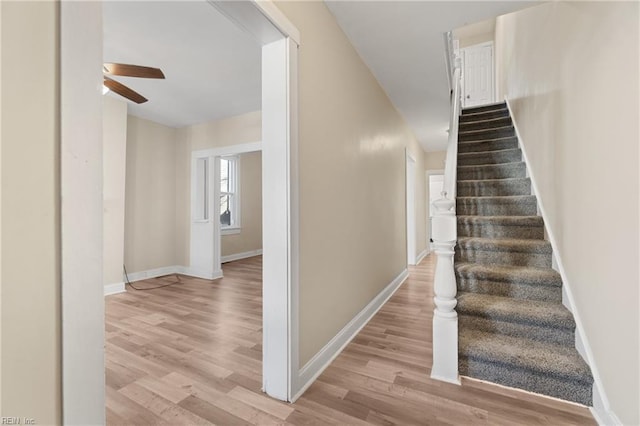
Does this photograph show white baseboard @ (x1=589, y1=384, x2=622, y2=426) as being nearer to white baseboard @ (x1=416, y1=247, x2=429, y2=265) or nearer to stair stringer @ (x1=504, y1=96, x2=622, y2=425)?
stair stringer @ (x1=504, y1=96, x2=622, y2=425)

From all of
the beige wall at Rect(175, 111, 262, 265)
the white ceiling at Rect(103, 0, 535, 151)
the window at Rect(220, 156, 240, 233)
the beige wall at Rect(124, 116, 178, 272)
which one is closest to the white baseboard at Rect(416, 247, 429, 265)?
the white ceiling at Rect(103, 0, 535, 151)

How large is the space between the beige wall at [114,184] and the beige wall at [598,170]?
4.60 m

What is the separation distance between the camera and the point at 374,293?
2.88 meters

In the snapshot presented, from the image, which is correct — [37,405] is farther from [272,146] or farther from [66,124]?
[272,146]

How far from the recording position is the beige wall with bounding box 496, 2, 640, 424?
45.3 inches

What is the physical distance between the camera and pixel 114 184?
12.1ft

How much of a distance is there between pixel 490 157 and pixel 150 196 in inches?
193

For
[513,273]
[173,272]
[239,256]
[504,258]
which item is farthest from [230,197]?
[513,273]

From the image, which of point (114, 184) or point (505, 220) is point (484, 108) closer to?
point (505, 220)

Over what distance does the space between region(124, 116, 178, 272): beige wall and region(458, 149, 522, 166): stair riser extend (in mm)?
4512

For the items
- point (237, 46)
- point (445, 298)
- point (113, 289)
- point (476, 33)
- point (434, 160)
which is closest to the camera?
point (445, 298)

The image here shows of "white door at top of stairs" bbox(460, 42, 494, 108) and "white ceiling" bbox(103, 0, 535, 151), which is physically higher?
"white door at top of stairs" bbox(460, 42, 494, 108)

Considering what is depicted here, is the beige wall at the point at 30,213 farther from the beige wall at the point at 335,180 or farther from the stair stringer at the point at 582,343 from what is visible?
the stair stringer at the point at 582,343

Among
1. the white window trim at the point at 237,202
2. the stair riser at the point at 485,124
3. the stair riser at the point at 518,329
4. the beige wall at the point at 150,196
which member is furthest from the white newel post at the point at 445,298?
the white window trim at the point at 237,202
